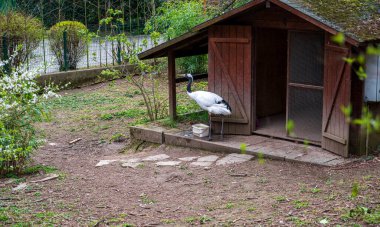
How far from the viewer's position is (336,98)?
31.8ft

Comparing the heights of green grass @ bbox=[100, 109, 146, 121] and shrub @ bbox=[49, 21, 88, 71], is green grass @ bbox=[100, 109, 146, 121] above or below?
below

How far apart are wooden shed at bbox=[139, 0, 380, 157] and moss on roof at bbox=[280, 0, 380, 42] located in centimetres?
2

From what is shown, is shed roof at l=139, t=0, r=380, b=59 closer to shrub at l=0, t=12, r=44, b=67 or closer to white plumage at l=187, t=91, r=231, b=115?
white plumage at l=187, t=91, r=231, b=115

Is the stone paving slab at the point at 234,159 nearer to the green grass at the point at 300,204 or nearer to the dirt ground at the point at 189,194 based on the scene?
the dirt ground at the point at 189,194

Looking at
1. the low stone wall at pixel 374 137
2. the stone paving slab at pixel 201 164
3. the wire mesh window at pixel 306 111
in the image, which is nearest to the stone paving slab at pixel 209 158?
the stone paving slab at pixel 201 164

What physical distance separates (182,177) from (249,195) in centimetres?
154

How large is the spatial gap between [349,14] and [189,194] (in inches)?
157

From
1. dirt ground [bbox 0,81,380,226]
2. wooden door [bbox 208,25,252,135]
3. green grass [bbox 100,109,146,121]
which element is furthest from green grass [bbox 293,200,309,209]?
green grass [bbox 100,109,146,121]

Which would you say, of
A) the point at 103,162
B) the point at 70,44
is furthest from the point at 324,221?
the point at 70,44

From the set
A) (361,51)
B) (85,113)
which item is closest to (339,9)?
(361,51)

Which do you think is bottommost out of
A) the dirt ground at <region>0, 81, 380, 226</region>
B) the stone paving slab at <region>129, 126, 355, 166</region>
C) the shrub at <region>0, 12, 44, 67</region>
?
the dirt ground at <region>0, 81, 380, 226</region>

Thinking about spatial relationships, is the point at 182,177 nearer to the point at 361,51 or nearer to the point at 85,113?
the point at 361,51

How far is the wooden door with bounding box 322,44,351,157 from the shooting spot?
9422 millimetres

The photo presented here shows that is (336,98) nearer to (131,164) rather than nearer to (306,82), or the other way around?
(306,82)
